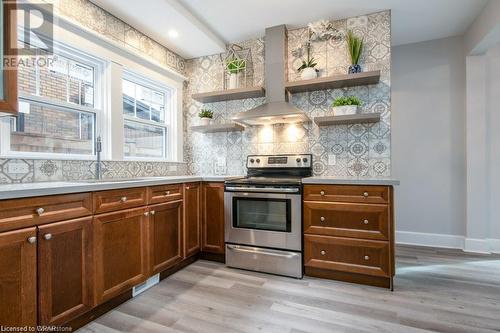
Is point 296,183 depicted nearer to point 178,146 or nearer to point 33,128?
point 178,146

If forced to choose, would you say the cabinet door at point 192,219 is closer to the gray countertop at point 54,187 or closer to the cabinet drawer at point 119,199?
the gray countertop at point 54,187

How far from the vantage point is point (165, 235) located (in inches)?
90.8

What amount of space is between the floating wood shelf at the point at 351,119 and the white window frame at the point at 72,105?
7.20 feet

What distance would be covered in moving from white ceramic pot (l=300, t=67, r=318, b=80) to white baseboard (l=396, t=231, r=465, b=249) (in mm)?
2481

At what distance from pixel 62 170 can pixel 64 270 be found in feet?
3.02

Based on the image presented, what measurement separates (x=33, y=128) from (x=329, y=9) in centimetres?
296

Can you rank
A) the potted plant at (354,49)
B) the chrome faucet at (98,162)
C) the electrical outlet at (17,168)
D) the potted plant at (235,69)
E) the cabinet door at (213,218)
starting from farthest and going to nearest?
1. the potted plant at (235,69)
2. the cabinet door at (213,218)
3. the potted plant at (354,49)
4. the chrome faucet at (98,162)
5. the electrical outlet at (17,168)

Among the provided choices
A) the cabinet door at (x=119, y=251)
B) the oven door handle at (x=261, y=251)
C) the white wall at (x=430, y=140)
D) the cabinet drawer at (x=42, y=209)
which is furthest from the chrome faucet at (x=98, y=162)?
the white wall at (x=430, y=140)

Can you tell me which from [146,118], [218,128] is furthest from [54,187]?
[218,128]

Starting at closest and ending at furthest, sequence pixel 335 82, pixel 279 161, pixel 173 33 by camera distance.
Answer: pixel 335 82 < pixel 173 33 < pixel 279 161

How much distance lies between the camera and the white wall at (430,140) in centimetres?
323

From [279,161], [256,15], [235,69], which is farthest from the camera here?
[235,69]

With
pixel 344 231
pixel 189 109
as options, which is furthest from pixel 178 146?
pixel 344 231

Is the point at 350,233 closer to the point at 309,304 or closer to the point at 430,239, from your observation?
the point at 309,304
